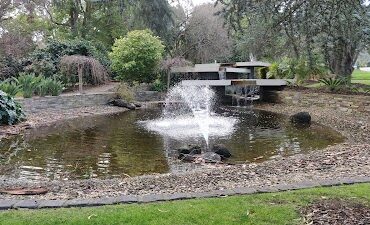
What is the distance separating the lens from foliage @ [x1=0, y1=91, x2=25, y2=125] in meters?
10.7

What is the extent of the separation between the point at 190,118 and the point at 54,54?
9158 millimetres

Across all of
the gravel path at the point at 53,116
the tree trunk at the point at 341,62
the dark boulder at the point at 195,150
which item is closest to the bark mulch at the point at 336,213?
the dark boulder at the point at 195,150

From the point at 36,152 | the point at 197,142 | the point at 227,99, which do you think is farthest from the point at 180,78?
the point at 36,152

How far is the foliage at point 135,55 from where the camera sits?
18922 mm

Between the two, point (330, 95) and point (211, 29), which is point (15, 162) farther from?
point (211, 29)

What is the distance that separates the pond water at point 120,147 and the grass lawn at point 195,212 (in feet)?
8.48

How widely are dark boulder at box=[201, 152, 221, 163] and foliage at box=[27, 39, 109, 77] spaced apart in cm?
1247

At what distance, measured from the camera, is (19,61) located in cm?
1834

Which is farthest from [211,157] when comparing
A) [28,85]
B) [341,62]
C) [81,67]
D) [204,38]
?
[204,38]

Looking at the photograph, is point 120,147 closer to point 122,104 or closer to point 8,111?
point 8,111

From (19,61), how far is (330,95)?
14.1 metres

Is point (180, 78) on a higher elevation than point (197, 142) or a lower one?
higher

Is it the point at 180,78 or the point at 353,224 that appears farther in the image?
the point at 180,78

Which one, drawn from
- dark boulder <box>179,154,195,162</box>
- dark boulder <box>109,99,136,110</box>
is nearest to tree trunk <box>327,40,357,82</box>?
dark boulder <box>109,99,136,110</box>
